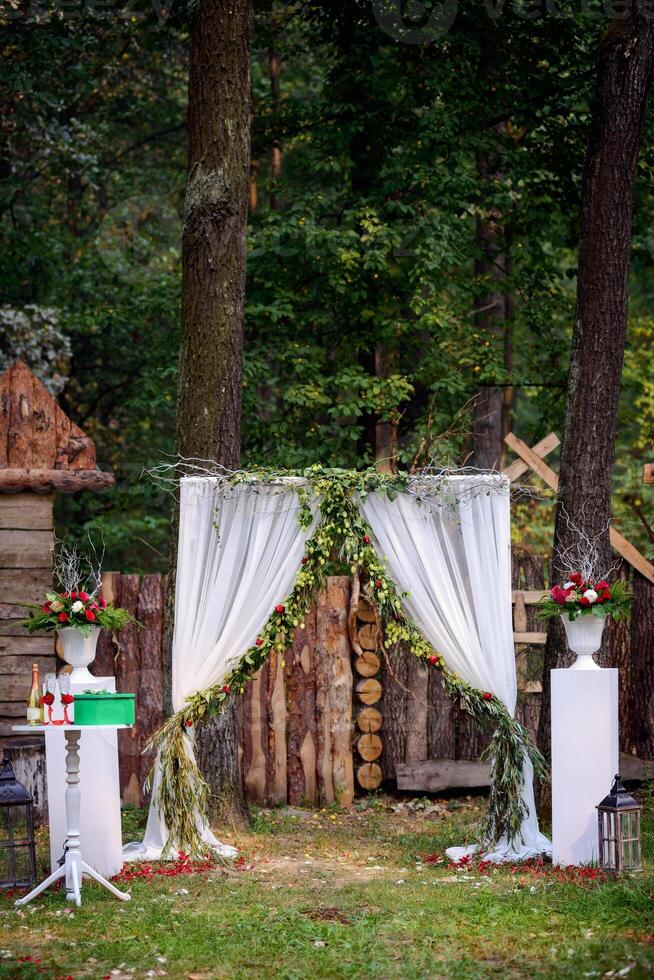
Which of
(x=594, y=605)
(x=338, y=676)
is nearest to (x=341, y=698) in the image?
(x=338, y=676)

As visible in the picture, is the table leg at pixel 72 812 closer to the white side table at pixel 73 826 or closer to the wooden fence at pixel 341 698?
the white side table at pixel 73 826

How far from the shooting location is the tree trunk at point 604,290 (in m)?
7.53

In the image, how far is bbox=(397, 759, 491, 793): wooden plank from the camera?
28.1 feet

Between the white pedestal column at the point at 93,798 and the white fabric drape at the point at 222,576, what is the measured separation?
0.47 meters

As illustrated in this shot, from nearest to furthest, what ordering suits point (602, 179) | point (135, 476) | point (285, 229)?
point (602, 179) → point (285, 229) → point (135, 476)

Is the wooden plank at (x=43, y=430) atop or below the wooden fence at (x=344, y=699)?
atop

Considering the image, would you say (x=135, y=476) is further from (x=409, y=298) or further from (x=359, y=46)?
(x=359, y=46)

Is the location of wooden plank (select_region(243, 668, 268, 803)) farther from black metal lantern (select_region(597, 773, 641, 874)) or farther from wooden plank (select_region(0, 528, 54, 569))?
black metal lantern (select_region(597, 773, 641, 874))

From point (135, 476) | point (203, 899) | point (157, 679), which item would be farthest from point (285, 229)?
point (203, 899)

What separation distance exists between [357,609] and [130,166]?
25.3 ft

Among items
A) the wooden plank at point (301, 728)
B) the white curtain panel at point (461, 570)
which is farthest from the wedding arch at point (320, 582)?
the wooden plank at point (301, 728)

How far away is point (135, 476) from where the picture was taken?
13.0 metres

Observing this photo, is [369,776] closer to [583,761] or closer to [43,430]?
[583,761]

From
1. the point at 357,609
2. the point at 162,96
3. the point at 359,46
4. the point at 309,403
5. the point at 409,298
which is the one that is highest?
the point at 162,96
